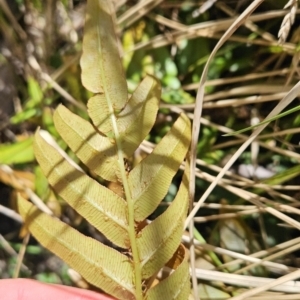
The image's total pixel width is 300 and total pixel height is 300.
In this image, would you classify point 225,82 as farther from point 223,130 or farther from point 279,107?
point 279,107

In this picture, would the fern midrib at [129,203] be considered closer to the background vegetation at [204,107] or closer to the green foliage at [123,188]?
the green foliage at [123,188]

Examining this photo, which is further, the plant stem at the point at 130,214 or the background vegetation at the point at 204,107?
the background vegetation at the point at 204,107

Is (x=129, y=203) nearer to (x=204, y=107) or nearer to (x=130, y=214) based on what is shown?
(x=130, y=214)

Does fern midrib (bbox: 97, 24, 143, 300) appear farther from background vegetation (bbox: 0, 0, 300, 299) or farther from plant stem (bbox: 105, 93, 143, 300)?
background vegetation (bbox: 0, 0, 300, 299)

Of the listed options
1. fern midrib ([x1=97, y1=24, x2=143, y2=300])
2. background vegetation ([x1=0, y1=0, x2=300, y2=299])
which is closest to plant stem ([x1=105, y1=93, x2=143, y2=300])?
fern midrib ([x1=97, y1=24, x2=143, y2=300])

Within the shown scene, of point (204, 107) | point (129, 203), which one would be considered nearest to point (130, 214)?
point (129, 203)

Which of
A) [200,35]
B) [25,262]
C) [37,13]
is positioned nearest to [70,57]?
[37,13]

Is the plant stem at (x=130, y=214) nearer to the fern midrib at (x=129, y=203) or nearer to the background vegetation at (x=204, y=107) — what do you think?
the fern midrib at (x=129, y=203)

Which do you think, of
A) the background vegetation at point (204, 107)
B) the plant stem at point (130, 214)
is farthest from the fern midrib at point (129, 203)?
the background vegetation at point (204, 107)
